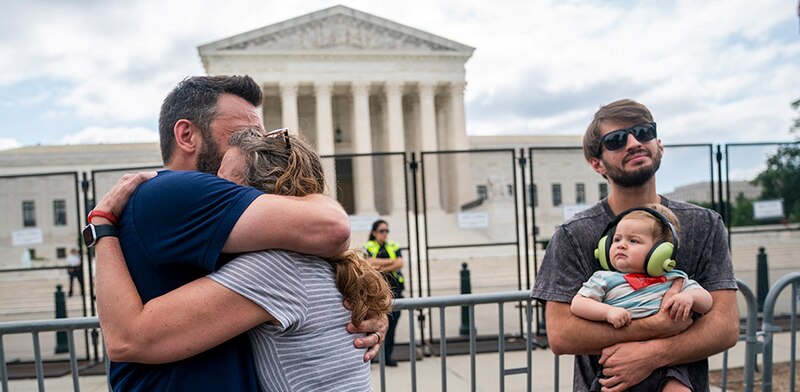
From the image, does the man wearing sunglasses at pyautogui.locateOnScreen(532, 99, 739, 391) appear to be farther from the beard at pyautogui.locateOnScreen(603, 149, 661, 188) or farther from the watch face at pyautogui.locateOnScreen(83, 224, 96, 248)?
the watch face at pyautogui.locateOnScreen(83, 224, 96, 248)

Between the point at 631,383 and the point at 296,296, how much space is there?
51.3 inches

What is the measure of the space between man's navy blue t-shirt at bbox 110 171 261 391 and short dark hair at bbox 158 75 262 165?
373 millimetres

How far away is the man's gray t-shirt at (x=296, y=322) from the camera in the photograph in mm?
1472

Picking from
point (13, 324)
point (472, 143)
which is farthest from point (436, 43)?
point (13, 324)

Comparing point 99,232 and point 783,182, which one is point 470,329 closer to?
point 99,232

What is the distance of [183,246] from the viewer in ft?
4.75

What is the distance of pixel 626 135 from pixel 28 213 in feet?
31.3

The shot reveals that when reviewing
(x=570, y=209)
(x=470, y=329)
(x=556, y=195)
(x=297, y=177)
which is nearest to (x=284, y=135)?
(x=297, y=177)

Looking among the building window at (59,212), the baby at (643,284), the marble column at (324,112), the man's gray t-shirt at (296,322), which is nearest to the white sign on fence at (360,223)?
the building window at (59,212)

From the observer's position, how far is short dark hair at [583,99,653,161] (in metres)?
2.38

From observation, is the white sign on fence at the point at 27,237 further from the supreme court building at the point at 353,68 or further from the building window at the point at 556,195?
the supreme court building at the point at 353,68

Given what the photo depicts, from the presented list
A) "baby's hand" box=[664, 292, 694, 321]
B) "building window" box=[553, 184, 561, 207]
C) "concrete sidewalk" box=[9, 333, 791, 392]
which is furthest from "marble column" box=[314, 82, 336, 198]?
"baby's hand" box=[664, 292, 694, 321]

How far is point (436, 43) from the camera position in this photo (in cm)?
4534

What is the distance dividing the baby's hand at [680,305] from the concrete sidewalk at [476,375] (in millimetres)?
4800
